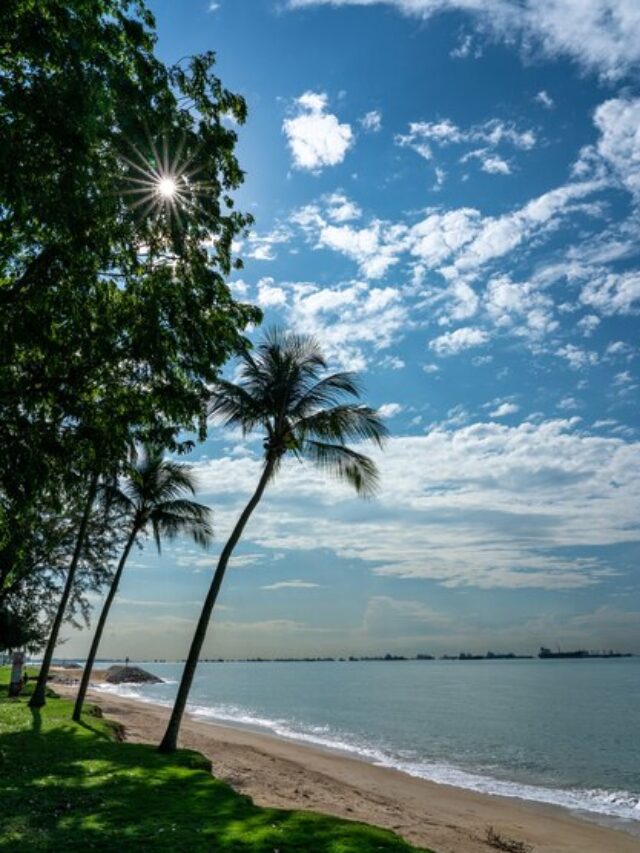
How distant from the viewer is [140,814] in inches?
329

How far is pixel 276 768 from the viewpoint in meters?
21.4

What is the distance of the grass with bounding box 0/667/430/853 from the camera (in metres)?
7.17

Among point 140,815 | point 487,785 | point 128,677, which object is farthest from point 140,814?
point 128,677

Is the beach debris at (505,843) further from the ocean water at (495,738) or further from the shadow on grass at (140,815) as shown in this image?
the shadow on grass at (140,815)

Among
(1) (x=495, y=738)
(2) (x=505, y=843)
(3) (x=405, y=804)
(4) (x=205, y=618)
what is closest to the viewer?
(2) (x=505, y=843)

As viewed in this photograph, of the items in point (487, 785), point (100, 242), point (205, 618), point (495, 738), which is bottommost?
point (487, 785)

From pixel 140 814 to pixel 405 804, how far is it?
1142 cm

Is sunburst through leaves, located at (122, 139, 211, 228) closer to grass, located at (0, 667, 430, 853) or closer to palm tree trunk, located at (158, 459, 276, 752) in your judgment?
grass, located at (0, 667, 430, 853)

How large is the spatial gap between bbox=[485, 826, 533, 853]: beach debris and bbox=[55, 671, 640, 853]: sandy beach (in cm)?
18

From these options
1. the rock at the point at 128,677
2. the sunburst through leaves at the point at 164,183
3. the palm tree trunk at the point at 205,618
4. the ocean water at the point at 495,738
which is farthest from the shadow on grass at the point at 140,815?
the rock at the point at 128,677

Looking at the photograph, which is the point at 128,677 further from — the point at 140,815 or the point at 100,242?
the point at 100,242

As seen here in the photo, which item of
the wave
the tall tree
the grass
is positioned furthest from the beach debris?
the tall tree

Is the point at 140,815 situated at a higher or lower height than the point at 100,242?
lower

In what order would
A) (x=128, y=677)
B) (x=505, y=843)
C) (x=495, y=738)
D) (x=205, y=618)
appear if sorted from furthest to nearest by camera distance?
(x=128, y=677) → (x=495, y=738) → (x=205, y=618) → (x=505, y=843)
